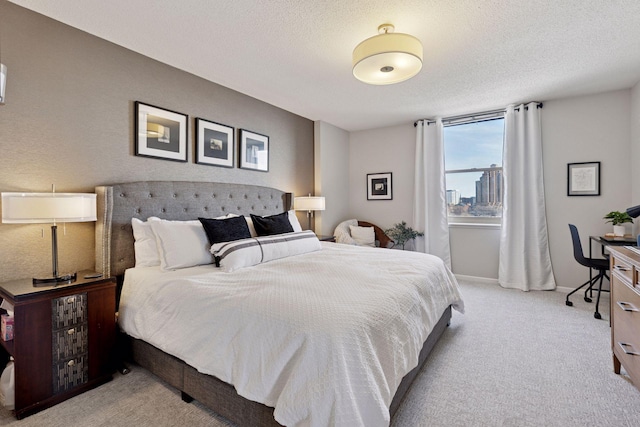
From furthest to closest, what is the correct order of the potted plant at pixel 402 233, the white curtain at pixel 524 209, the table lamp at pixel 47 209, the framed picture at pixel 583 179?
1. the potted plant at pixel 402 233
2. the white curtain at pixel 524 209
3. the framed picture at pixel 583 179
4. the table lamp at pixel 47 209

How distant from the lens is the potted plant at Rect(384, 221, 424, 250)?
183 inches

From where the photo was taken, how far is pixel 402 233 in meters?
4.69

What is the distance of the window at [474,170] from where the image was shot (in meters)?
4.34

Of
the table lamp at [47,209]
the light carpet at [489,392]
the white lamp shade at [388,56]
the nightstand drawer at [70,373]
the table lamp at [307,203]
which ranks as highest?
the white lamp shade at [388,56]

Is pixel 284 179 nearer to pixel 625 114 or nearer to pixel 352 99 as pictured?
pixel 352 99

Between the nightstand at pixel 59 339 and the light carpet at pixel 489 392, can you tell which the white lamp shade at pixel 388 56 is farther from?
→ the nightstand at pixel 59 339

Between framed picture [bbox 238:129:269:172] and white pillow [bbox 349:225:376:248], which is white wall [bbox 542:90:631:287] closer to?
white pillow [bbox 349:225:376:248]

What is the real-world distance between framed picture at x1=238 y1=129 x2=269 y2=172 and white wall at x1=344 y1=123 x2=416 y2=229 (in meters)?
2.07

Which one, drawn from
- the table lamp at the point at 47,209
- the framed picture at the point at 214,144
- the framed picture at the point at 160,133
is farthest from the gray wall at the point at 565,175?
the table lamp at the point at 47,209

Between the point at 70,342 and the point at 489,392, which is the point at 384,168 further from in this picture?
the point at 70,342

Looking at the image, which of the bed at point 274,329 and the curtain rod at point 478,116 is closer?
the bed at point 274,329

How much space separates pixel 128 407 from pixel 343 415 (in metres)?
1.41

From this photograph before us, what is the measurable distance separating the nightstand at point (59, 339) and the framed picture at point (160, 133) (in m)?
1.24

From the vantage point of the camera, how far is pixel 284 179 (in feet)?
13.9
